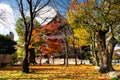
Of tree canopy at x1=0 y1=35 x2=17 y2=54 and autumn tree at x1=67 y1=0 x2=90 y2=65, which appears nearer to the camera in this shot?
autumn tree at x1=67 y1=0 x2=90 y2=65

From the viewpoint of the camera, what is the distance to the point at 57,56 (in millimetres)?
68312

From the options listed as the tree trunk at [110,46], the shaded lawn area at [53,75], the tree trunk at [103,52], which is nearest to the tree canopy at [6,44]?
the shaded lawn area at [53,75]

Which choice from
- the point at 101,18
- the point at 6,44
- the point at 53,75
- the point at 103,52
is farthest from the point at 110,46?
the point at 6,44

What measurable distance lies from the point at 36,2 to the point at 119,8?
6.44 meters

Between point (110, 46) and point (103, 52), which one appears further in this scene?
point (110, 46)

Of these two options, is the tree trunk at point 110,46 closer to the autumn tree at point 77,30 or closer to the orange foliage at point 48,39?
the autumn tree at point 77,30

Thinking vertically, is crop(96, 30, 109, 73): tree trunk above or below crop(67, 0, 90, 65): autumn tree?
below

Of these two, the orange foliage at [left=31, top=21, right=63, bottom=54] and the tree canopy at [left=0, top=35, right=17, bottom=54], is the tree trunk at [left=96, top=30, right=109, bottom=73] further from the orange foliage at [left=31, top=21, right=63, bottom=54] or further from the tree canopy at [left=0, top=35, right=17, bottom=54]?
the orange foliage at [left=31, top=21, right=63, bottom=54]

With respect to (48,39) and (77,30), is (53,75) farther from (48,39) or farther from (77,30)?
(48,39)

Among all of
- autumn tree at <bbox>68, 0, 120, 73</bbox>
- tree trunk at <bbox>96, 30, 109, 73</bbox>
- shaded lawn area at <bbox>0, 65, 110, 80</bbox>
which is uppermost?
autumn tree at <bbox>68, 0, 120, 73</bbox>

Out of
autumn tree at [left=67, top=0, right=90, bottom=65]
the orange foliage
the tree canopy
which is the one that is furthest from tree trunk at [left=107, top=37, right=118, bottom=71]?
the orange foliage

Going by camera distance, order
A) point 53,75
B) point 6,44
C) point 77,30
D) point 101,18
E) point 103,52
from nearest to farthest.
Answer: point 53,75
point 101,18
point 103,52
point 77,30
point 6,44

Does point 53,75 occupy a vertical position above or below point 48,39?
below

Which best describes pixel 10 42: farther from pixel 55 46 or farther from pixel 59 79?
pixel 59 79
